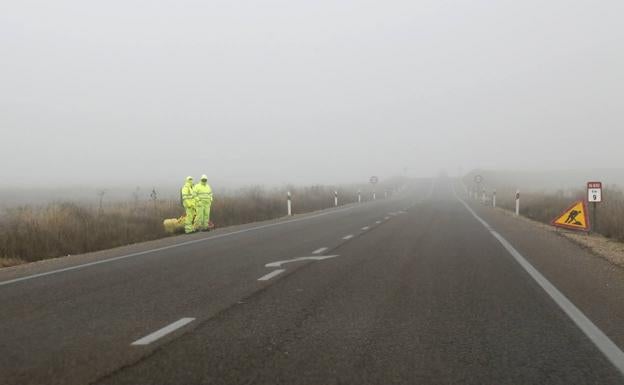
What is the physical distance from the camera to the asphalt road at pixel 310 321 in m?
4.72

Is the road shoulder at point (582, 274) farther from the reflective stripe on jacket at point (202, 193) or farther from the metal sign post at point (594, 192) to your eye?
the reflective stripe on jacket at point (202, 193)

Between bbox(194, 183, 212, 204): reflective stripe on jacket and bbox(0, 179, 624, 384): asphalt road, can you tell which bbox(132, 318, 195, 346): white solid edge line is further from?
bbox(194, 183, 212, 204): reflective stripe on jacket

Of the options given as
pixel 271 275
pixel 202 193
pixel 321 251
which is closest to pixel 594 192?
pixel 321 251

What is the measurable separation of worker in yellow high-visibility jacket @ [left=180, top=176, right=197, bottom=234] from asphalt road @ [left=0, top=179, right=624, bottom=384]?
7.41 meters

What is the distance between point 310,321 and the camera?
635cm

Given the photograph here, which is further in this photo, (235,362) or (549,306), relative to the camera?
(549,306)

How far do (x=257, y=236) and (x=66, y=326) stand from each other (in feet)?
35.4

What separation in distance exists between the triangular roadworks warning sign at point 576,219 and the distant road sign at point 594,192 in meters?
0.31

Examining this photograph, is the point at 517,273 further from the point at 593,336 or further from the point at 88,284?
the point at 88,284

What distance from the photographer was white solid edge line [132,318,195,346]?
5.50 meters

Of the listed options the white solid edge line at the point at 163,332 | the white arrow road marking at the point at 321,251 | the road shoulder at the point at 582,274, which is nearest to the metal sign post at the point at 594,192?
the road shoulder at the point at 582,274

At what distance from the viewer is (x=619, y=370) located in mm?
4758

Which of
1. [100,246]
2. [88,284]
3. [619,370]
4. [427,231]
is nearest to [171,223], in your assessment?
[100,246]

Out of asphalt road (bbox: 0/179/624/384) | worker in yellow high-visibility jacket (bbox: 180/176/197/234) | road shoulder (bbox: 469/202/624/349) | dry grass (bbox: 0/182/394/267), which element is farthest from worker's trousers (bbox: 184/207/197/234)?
road shoulder (bbox: 469/202/624/349)
